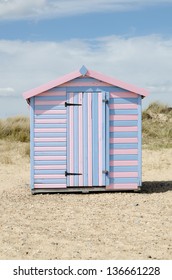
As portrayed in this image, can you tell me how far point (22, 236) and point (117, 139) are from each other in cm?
446

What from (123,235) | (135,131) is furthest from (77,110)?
(123,235)

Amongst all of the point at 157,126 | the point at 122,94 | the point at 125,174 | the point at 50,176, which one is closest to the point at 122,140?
the point at 125,174

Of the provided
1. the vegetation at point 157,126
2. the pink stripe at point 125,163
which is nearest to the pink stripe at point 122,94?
the pink stripe at point 125,163

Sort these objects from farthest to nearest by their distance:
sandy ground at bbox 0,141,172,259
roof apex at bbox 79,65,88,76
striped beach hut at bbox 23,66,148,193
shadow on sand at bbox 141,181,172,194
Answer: shadow on sand at bbox 141,181,172,194 < striped beach hut at bbox 23,66,148,193 < roof apex at bbox 79,65,88,76 < sandy ground at bbox 0,141,172,259

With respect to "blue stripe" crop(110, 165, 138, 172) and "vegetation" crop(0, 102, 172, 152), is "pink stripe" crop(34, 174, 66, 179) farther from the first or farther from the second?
"vegetation" crop(0, 102, 172, 152)

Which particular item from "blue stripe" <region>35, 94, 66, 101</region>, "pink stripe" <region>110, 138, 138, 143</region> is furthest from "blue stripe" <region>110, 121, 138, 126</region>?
"blue stripe" <region>35, 94, 66, 101</region>

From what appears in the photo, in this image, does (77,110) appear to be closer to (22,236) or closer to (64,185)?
(64,185)

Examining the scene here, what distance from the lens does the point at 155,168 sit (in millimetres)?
17750

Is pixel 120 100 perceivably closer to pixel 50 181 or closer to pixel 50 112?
pixel 50 112

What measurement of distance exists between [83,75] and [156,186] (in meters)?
3.34

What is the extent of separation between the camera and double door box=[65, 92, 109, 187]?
12.5 meters

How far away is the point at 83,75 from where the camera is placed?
1242 cm

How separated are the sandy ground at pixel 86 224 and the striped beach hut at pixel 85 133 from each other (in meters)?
0.40

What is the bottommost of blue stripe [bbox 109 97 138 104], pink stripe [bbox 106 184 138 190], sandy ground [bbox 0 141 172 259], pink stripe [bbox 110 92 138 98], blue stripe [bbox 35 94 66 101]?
sandy ground [bbox 0 141 172 259]
